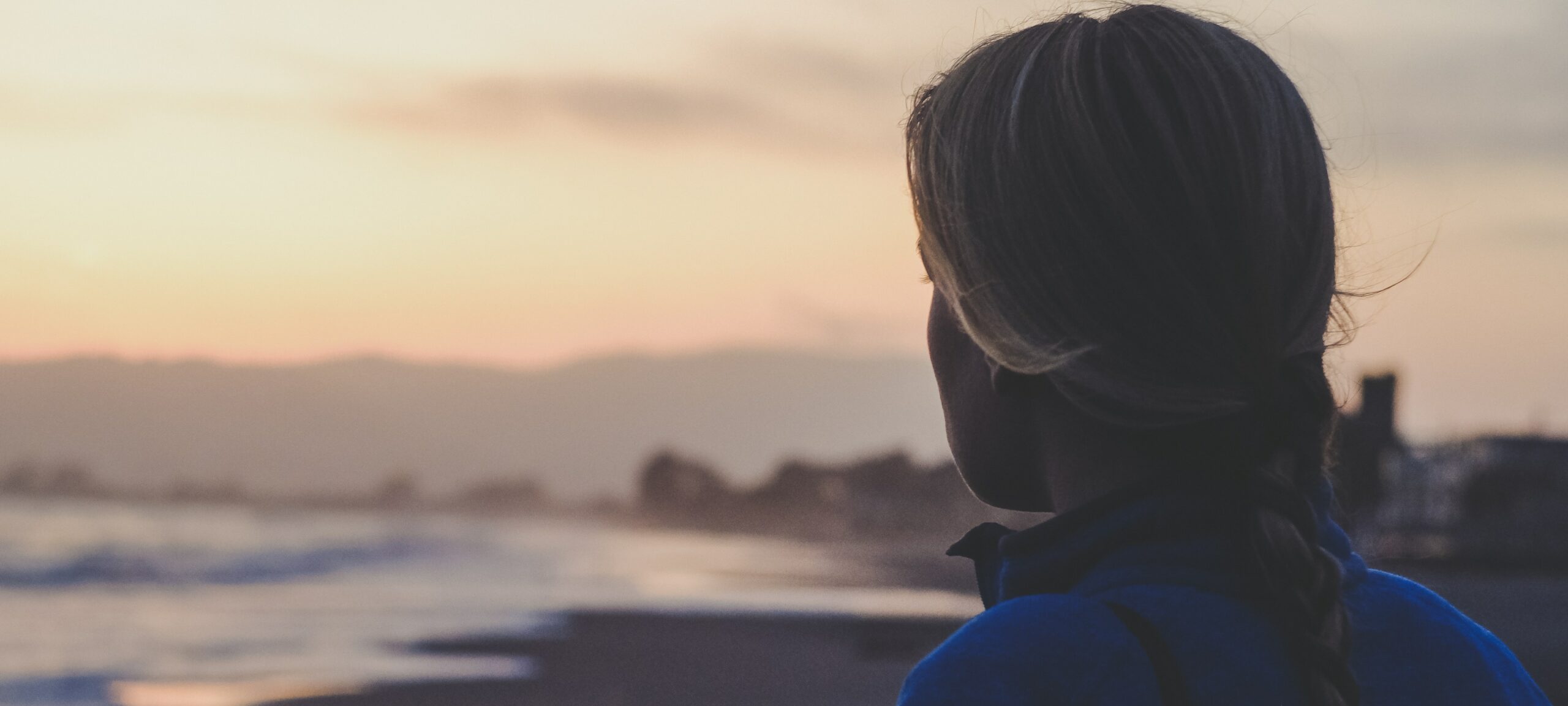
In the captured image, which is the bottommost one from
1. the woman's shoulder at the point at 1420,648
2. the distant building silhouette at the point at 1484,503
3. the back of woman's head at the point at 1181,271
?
the distant building silhouette at the point at 1484,503

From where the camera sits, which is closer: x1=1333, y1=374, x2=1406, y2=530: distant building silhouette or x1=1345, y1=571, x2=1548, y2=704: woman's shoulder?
x1=1345, y1=571, x2=1548, y2=704: woman's shoulder

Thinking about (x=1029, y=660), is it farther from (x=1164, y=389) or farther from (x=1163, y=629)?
(x=1164, y=389)

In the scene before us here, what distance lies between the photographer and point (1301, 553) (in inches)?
38.0

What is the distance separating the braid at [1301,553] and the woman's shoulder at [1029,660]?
0.14 metres

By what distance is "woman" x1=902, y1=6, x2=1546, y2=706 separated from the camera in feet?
3.01

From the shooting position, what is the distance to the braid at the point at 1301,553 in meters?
0.94

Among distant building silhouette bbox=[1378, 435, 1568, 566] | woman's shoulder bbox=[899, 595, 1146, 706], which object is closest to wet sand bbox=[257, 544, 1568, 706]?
woman's shoulder bbox=[899, 595, 1146, 706]

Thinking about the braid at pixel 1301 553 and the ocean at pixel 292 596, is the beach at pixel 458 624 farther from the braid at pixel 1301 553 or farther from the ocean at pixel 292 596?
the braid at pixel 1301 553

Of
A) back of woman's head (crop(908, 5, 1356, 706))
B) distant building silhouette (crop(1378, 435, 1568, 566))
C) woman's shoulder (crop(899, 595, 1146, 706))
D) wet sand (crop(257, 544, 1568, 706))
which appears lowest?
distant building silhouette (crop(1378, 435, 1568, 566))

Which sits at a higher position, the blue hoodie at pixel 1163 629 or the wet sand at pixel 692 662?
the blue hoodie at pixel 1163 629

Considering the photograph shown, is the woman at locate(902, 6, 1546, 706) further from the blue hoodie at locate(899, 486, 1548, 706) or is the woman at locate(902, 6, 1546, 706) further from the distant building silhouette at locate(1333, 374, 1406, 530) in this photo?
the distant building silhouette at locate(1333, 374, 1406, 530)

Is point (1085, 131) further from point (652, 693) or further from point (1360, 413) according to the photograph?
point (1360, 413)

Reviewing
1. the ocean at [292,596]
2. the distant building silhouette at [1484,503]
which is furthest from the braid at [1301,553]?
the distant building silhouette at [1484,503]

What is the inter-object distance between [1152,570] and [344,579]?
1180 inches
